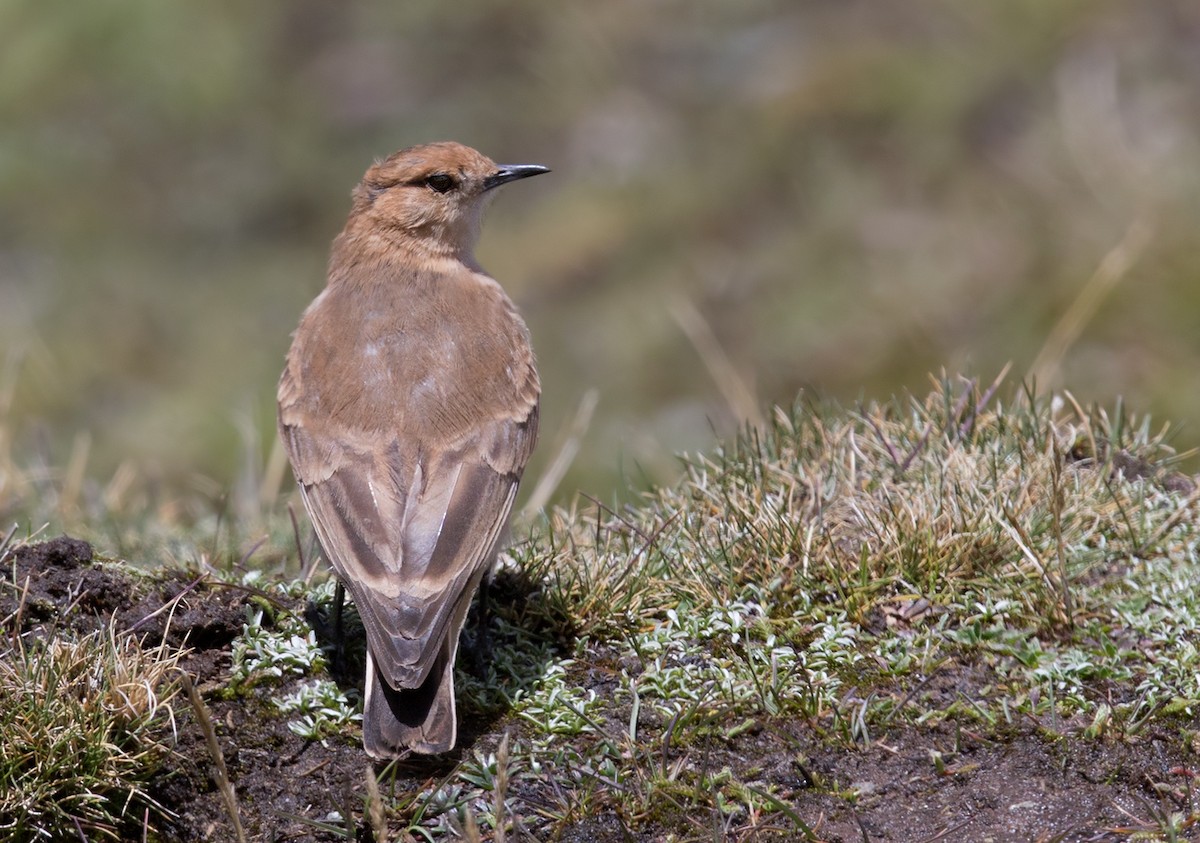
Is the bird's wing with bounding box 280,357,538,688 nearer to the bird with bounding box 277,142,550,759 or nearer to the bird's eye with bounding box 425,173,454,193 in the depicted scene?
the bird with bounding box 277,142,550,759

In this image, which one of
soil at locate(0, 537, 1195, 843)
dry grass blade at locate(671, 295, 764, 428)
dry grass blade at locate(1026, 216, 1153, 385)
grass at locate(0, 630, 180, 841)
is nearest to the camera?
grass at locate(0, 630, 180, 841)

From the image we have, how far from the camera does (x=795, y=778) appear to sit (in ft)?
13.4

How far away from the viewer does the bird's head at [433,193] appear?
6.32 meters

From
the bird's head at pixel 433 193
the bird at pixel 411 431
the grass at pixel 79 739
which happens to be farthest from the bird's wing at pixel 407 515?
the bird's head at pixel 433 193

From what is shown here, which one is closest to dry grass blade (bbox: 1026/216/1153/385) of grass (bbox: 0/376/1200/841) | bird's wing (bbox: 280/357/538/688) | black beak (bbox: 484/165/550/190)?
grass (bbox: 0/376/1200/841)

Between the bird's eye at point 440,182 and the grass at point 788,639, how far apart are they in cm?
169

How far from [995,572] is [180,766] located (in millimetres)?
2573

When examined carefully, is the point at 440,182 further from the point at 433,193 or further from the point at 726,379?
the point at 726,379

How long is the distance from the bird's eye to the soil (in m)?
2.53

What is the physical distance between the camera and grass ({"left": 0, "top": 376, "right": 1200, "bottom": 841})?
400 cm

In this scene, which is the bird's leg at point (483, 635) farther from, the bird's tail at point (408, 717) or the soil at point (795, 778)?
the bird's tail at point (408, 717)

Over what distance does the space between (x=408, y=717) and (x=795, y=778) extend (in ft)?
3.54

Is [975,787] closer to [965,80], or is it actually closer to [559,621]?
[559,621]

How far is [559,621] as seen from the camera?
4.70 metres
